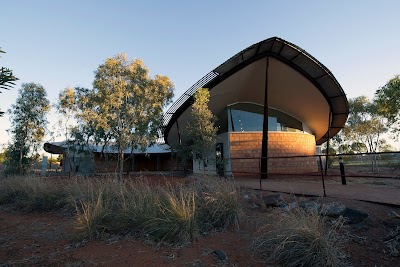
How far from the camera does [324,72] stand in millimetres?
15930

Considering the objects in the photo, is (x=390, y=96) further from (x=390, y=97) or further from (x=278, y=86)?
(x=278, y=86)

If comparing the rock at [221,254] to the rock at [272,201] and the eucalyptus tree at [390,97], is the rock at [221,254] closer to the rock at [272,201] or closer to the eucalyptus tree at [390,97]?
the rock at [272,201]

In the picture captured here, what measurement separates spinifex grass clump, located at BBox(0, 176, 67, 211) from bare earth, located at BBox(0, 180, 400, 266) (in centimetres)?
226

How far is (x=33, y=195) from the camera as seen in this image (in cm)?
803

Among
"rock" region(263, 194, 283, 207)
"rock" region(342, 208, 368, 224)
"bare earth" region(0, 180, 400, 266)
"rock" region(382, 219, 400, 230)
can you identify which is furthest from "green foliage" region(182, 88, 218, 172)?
"rock" region(382, 219, 400, 230)

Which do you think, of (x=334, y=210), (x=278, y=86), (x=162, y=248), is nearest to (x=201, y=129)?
(x=278, y=86)

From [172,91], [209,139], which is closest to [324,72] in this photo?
[209,139]

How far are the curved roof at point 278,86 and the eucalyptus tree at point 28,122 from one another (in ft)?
35.3

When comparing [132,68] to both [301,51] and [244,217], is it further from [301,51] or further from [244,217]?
[244,217]

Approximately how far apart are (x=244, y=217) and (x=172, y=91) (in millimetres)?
15353

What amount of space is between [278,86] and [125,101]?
11.3 meters

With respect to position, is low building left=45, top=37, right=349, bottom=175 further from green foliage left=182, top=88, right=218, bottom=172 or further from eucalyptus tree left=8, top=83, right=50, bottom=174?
eucalyptus tree left=8, top=83, right=50, bottom=174

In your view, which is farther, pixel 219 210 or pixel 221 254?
pixel 219 210

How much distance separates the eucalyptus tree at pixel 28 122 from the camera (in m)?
20.8
